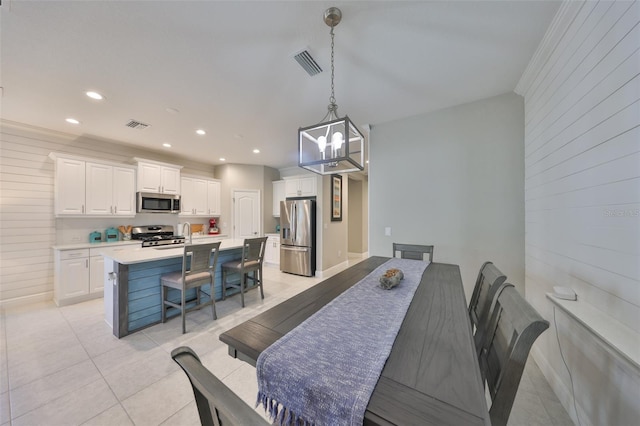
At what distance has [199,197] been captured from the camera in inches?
208

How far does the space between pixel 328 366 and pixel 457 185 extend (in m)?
2.79

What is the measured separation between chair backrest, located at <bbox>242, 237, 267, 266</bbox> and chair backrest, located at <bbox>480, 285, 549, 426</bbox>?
294 cm

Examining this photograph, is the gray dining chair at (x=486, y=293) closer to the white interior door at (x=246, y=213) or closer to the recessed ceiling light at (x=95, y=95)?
the recessed ceiling light at (x=95, y=95)

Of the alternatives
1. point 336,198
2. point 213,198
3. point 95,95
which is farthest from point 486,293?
point 213,198

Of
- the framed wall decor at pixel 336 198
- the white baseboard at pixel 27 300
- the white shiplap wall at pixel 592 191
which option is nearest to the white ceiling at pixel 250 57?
the white shiplap wall at pixel 592 191

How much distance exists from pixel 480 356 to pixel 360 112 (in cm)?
283

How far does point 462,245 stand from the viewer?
2.75m

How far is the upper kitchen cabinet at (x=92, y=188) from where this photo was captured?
3.40 metres

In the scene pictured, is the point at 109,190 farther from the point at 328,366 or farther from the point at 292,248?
the point at 328,366

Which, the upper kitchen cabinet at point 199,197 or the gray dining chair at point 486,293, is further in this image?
the upper kitchen cabinet at point 199,197

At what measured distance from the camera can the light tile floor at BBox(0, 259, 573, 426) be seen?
151 centimetres

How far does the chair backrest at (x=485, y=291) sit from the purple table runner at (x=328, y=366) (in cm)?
54

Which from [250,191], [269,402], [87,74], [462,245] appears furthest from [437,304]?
[250,191]

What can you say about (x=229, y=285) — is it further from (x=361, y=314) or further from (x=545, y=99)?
(x=545, y=99)
